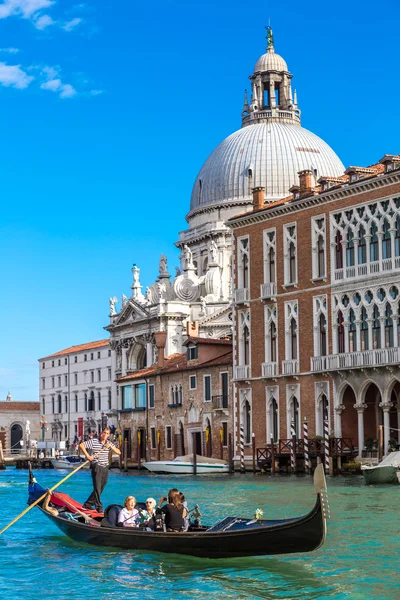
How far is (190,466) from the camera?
42125mm

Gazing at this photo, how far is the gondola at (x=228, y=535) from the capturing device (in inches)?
555


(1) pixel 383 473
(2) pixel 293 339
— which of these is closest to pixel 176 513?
(1) pixel 383 473

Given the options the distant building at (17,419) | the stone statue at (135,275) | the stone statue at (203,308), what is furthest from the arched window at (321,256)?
the distant building at (17,419)

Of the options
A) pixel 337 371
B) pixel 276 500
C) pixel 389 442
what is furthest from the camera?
pixel 337 371

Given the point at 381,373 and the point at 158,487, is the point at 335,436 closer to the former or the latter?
the point at 381,373

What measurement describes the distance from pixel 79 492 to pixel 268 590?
63.5 ft

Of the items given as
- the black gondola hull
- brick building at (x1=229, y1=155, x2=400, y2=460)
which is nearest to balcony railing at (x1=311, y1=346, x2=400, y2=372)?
brick building at (x1=229, y1=155, x2=400, y2=460)

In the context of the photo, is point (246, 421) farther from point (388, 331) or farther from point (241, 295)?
point (388, 331)

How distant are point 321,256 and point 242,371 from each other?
241 inches

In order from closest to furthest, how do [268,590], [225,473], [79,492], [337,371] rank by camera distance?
[268,590] < [79,492] < [337,371] < [225,473]

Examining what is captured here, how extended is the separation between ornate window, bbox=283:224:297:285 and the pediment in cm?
3256

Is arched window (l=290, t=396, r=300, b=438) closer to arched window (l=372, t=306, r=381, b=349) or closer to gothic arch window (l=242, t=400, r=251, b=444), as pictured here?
gothic arch window (l=242, t=400, r=251, b=444)

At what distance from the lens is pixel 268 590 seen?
13.9 meters

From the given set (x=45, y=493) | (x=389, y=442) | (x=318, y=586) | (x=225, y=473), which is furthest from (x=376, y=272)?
(x=318, y=586)
